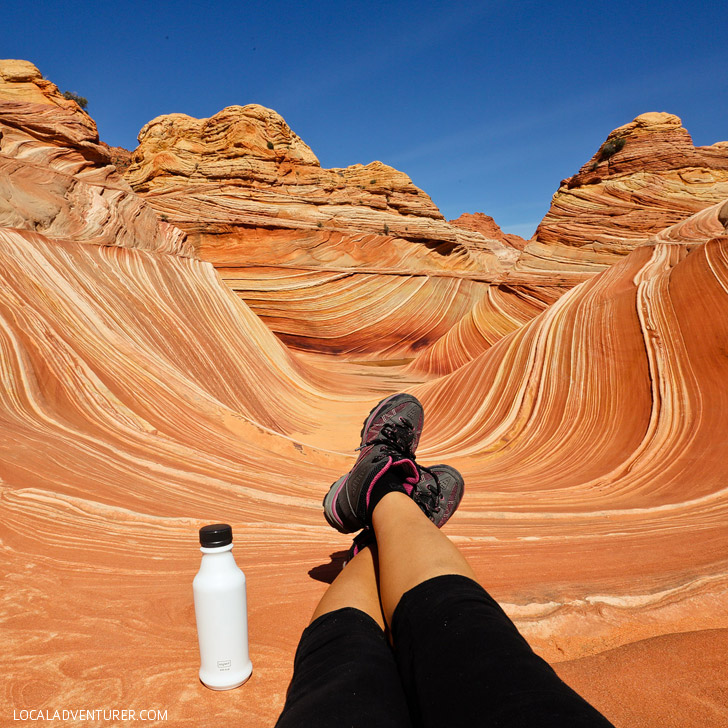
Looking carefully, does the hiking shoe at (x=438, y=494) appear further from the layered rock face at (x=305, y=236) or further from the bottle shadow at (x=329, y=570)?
the layered rock face at (x=305, y=236)

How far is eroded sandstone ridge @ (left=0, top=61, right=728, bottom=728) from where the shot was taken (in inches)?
44.0

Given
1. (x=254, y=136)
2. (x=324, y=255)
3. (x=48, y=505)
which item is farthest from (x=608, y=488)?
(x=254, y=136)

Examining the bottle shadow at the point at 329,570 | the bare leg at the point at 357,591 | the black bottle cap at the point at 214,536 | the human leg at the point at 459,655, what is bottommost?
the bottle shadow at the point at 329,570

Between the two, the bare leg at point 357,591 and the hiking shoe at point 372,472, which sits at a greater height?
the hiking shoe at point 372,472

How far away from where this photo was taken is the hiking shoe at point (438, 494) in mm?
1762

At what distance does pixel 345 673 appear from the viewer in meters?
0.84

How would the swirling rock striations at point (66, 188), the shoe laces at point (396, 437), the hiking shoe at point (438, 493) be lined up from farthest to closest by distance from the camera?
the swirling rock striations at point (66, 188), the shoe laces at point (396, 437), the hiking shoe at point (438, 493)

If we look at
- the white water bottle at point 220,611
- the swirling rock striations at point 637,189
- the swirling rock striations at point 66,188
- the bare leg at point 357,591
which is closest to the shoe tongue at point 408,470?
the bare leg at point 357,591

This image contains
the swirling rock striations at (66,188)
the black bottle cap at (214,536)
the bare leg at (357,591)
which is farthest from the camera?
the swirling rock striations at (66,188)

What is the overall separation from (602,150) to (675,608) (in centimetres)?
1566

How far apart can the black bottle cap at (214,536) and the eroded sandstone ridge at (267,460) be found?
0.33 metres

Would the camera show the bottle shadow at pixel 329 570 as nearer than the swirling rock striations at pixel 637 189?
Yes

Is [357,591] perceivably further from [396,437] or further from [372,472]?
[396,437]

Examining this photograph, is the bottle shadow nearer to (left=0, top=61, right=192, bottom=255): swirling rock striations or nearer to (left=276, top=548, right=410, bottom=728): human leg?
(left=276, top=548, right=410, bottom=728): human leg
